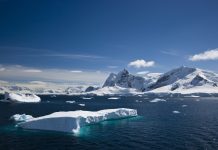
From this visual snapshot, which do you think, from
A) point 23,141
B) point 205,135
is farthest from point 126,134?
point 23,141

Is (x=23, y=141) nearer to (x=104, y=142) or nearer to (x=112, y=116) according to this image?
(x=104, y=142)

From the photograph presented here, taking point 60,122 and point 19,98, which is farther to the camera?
point 19,98

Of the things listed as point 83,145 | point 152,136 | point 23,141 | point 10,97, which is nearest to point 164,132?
point 152,136

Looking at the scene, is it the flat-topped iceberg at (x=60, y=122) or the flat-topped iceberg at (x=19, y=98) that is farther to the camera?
the flat-topped iceberg at (x=19, y=98)

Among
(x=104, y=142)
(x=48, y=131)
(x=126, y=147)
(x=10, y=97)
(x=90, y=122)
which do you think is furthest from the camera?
(x=10, y=97)

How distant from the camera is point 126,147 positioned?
41.7 meters

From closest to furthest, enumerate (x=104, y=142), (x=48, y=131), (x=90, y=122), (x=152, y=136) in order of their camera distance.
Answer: (x=104, y=142) → (x=152, y=136) → (x=48, y=131) → (x=90, y=122)

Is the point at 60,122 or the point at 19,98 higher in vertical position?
the point at 19,98

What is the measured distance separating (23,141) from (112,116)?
109 feet

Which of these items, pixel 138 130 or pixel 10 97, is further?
pixel 10 97

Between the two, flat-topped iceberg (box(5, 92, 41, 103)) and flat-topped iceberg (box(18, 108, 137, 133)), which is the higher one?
flat-topped iceberg (box(5, 92, 41, 103))

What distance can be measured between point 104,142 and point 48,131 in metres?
14.6

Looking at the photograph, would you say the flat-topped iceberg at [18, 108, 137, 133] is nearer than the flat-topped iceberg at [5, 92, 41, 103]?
Yes

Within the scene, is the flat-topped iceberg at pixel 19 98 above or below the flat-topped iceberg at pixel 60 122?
above
